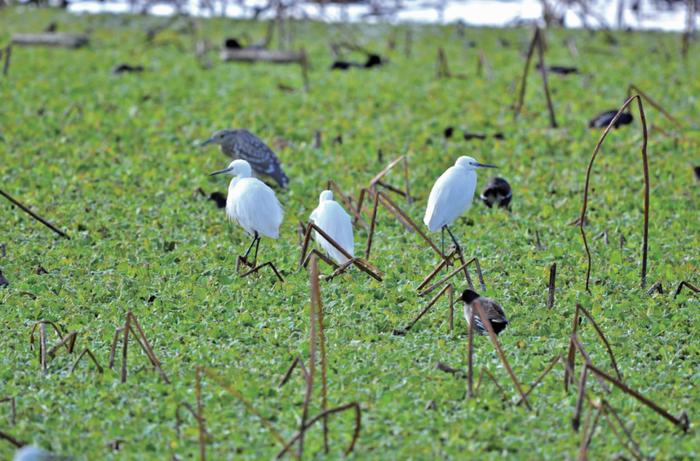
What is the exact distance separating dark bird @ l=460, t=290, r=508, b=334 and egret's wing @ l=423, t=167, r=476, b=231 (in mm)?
860

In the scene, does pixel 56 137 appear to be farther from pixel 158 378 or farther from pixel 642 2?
pixel 642 2

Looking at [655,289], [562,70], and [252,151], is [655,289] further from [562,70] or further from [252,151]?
[562,70]

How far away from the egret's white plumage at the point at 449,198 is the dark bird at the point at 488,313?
86cm

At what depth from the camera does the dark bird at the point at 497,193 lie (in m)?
8.16

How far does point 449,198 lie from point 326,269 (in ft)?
2.76

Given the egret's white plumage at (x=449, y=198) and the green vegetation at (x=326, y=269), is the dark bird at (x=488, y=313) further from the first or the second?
the egret's white plumage at (x=449, y=198)

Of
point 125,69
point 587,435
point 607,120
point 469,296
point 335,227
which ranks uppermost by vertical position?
point 125,69

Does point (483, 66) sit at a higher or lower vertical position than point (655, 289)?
higher

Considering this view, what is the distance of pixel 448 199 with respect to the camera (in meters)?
6.57

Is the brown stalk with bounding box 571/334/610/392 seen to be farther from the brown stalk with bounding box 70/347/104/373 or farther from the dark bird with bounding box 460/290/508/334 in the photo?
the brown stalk with bounding box 70/347/104/373

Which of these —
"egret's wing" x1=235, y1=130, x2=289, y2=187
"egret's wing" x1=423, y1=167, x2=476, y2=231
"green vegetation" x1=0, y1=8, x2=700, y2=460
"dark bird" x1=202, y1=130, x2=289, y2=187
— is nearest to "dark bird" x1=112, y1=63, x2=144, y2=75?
"green vegetation" x1=0, y1=8, x2=700, y2=460

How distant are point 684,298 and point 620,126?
14.4 ft

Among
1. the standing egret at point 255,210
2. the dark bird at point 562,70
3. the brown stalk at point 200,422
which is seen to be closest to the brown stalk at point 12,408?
the brown stalk at point 200,422

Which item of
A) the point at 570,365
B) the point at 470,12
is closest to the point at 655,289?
the point at 570,365
